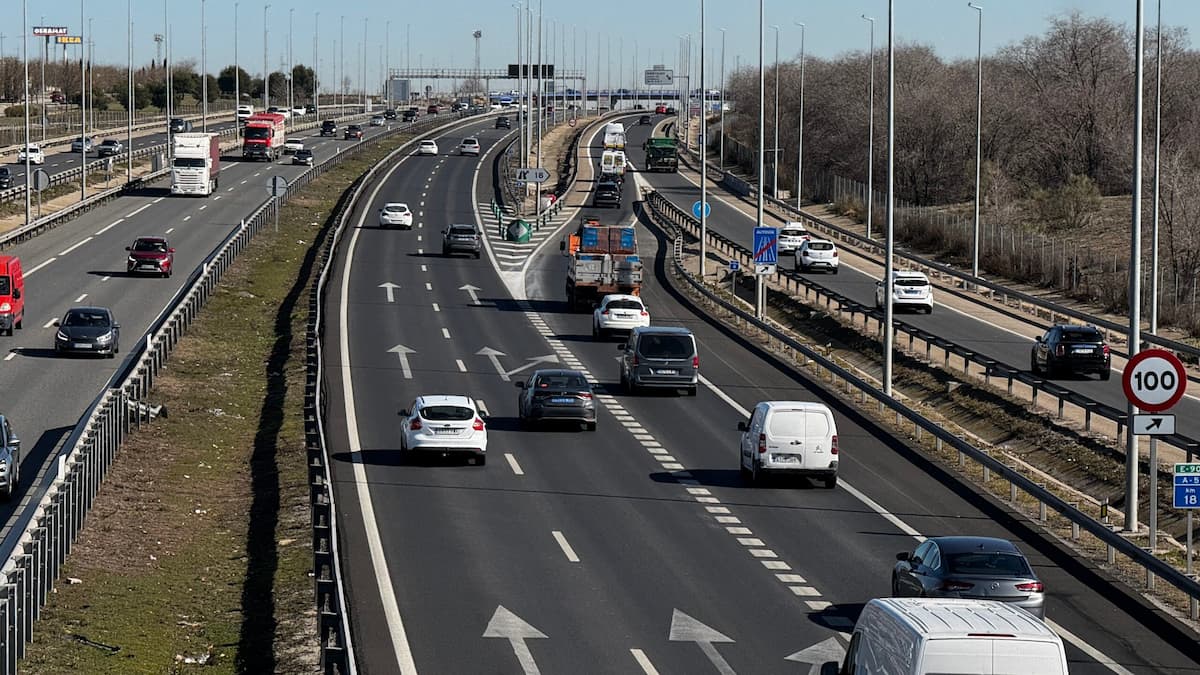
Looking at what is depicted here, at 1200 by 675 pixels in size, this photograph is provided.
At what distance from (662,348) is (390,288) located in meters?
24.2

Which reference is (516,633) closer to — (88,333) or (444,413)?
(444,413)

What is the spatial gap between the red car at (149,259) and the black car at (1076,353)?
3345cm

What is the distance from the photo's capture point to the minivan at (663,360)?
44.5m

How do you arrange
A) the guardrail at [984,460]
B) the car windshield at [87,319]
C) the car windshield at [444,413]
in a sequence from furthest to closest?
1. the car windshield at [87,319]
2. the car windshield at [444,413]
3. the guardrail at [984,460]

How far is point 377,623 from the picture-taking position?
73.0 feet

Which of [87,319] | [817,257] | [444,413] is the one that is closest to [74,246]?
[87,319]

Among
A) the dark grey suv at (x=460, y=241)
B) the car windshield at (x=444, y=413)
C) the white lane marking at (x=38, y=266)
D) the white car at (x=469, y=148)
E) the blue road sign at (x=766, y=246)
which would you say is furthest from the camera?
the white car at (x=469, y=148)

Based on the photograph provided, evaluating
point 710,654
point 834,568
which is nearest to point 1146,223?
point 834,568

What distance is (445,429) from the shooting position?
3441cm

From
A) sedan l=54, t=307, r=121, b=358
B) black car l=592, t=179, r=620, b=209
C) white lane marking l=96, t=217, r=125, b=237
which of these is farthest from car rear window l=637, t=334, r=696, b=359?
black car l=592, t=179, r=620, b=209

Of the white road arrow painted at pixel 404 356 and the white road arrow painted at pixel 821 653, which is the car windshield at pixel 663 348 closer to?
the white road arrow painted at pixel 404 356

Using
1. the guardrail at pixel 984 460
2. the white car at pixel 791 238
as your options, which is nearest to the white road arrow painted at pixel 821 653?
the guardrail at pixel 984 460

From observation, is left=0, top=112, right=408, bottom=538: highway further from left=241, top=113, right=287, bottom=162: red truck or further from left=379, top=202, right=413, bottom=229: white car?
left=241, top=113, right=287, bottom=162: red truck

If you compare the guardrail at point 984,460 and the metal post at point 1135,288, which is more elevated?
the metal post at point 1135,288
